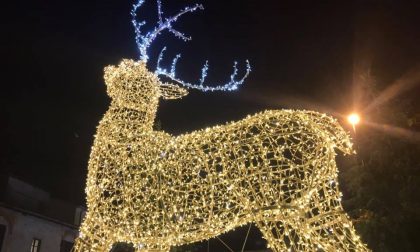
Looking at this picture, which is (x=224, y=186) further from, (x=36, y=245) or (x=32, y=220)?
(x=36, y=245)

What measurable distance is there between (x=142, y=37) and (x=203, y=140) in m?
2.77

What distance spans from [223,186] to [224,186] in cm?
2

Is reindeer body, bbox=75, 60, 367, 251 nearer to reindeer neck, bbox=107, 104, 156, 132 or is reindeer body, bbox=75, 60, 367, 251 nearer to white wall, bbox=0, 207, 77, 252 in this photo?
reindeer neck, bbox=107, 104, 156, 132

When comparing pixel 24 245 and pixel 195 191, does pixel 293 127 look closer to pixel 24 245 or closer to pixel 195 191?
Result: pixel 195 191

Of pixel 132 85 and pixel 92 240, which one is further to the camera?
pixel 132 85

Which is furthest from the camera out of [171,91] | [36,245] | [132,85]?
[36,245]

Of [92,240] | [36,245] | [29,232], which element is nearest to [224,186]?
[92,240]

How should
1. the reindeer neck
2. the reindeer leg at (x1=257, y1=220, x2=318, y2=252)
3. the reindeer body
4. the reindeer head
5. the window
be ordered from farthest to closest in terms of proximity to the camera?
the window → the reindeer head → the reindeer neck → the reindeer body → the reindeer leg at (x1=257, y1=220, x2=318, y2=252)

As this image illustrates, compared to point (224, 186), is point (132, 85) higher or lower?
higher

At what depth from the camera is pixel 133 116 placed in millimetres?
7016

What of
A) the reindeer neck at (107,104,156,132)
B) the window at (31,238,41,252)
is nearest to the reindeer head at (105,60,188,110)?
the reindeer neck at (107,104,156,132)

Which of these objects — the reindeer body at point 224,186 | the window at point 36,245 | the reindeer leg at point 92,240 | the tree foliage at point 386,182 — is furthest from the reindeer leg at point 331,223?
the window at point 36,245

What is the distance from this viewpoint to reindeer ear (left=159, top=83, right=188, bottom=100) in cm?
761

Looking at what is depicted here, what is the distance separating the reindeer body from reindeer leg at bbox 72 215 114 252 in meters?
0.01
